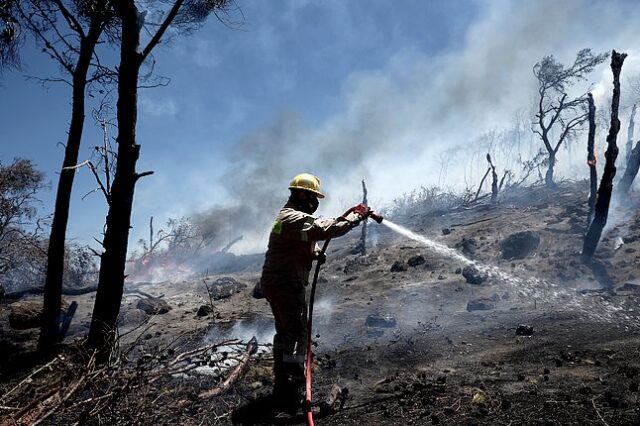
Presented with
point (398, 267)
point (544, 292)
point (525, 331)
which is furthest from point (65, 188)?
point (544, 292)

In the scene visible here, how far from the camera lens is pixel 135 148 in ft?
15.7

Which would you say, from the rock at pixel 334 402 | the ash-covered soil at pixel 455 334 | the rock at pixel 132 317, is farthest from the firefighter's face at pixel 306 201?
the rock at pixel 132 317

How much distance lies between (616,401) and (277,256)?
2.98m

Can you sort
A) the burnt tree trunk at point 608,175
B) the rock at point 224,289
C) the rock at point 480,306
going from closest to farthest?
the rock at point 480,306
the burnt tree trunk at point 608,175
the rock at point 224,289

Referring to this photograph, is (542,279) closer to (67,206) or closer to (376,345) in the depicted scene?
(376,345)

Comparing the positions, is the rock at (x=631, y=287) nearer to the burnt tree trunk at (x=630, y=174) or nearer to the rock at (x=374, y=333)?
the rock at (x=374, y=333)

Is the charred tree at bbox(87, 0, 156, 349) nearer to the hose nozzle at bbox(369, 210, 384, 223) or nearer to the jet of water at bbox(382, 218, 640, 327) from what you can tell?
the hose nozzle at bbox(369, 210, 384, 223)

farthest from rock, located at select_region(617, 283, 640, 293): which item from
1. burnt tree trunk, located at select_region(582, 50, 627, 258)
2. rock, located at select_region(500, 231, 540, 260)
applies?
rock, located at select_region(500, 231, 540, 260)

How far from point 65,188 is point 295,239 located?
177 inches

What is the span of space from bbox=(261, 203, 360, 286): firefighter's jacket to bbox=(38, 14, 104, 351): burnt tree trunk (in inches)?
159

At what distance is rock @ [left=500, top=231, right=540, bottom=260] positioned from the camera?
13.5 m

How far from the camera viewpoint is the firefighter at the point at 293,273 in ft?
11.8

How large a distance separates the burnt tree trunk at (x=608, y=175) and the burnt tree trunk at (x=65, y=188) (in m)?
12.9

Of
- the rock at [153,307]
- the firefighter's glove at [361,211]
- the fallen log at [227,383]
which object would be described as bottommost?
the fallen log at [227,383]
